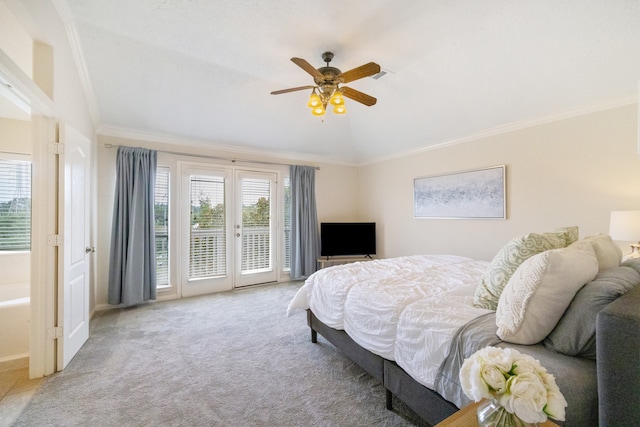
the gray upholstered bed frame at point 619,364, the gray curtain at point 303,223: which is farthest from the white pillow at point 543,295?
the gray curtain at point 303,223

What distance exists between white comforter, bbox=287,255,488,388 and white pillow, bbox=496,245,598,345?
0.83 ft

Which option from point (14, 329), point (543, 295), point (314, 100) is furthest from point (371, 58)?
point (14, 329)

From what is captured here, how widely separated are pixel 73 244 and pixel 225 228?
2155mm

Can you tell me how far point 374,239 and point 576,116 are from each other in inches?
127

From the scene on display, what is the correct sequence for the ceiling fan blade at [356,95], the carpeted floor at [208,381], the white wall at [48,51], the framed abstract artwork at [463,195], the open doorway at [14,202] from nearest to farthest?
the carpeted floor at [208,381]
the white wall at [48,51]
the ceiling fan blade at [356,95]
the open doorway at [14,202]
the framed abstract artwork at [463,195]

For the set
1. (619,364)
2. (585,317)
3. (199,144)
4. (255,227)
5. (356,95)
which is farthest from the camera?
(255,227)

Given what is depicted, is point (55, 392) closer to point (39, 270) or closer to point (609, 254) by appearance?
point (39, 270)

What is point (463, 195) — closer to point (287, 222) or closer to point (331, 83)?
point (331, 83)

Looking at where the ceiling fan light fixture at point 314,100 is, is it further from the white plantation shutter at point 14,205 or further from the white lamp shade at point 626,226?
the white plantation shutter at point 14,205

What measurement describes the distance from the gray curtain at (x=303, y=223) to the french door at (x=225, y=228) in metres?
0.37

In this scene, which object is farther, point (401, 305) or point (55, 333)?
point (55, 333)

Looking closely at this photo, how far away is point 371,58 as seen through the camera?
2854 mm

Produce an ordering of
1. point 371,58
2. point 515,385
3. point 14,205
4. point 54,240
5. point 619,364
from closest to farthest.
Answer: point 515,385 → point 619,364 → point 54,240 → point 371,58 → point 14,205

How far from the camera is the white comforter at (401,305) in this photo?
1.46 meters
